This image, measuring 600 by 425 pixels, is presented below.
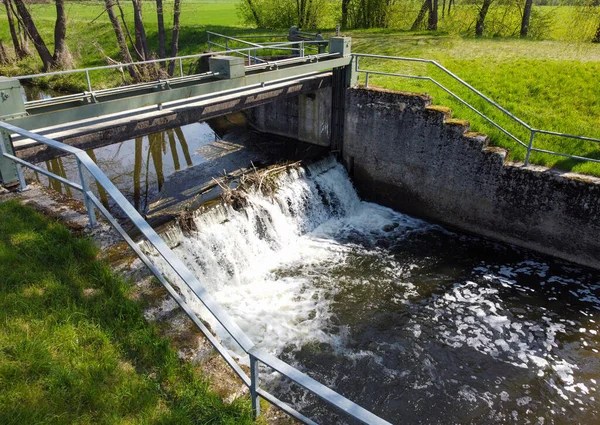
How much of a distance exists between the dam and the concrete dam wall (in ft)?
0.12

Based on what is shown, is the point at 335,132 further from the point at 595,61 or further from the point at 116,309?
the point at 116,309

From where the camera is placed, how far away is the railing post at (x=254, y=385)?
3120mm

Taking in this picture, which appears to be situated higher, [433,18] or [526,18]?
[433,18]

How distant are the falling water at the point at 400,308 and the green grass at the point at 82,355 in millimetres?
1766

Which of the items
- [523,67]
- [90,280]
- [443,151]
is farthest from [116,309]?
[523,67]

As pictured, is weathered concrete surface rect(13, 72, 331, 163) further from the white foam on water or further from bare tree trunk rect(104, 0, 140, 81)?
bare tree trunk rect(104, 0, 140, 81)

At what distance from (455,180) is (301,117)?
527cm

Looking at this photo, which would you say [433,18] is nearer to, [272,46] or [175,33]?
[175,33]

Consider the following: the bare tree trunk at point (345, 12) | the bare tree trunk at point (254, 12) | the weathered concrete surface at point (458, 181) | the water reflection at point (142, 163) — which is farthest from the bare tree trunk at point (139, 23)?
the bare tree trunk at point (254, 12)

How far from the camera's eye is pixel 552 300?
880cm

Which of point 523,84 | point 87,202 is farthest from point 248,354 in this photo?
point 523,84

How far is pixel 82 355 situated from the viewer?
12.6 feet

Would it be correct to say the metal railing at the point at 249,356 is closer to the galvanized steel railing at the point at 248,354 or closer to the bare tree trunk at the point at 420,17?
the galvanized steel railing at the point at 248,354

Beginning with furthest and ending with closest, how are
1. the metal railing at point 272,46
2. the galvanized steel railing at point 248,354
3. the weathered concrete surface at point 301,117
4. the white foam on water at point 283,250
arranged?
the weathered concrete surface at point 301,117
the metal railing at point 272,46
the white foam on water at point 283,250
the galvanized steel railing at point 248,354
